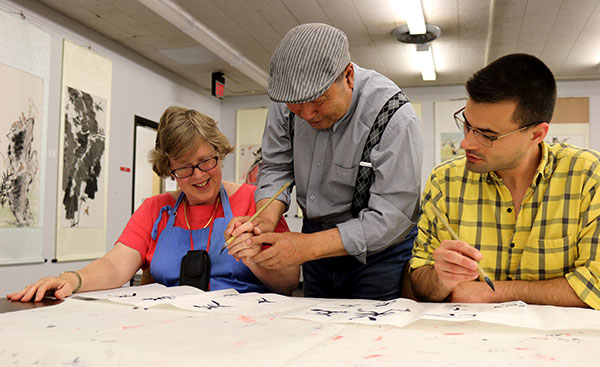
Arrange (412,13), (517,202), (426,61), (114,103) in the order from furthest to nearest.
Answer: (426,61) < (114,103) < (412,13) < (517,202)

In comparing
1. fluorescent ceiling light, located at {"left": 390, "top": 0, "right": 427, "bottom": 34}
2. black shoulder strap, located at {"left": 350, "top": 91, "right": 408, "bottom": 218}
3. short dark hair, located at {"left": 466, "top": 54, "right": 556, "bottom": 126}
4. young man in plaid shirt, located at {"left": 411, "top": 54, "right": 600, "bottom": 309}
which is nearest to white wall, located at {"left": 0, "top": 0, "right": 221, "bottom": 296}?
fluorescent ceiling light, located at {"left": 390, "top": 0, "right": 427, "bottom": 34}

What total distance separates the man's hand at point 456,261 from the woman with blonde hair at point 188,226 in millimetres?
542

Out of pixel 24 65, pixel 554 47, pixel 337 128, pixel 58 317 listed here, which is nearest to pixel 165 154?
pixel 337 128

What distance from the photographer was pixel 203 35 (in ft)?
14.4

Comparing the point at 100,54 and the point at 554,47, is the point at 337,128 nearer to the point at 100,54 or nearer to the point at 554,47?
the point at 100,54

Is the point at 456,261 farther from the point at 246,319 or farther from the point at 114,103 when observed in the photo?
the point at 114,103

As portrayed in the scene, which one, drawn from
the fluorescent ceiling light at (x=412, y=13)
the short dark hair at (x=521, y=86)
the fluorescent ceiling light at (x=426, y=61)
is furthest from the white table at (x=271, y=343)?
the fluorescent ceiling light at (x=426, y=61)

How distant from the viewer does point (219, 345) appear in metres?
0.78

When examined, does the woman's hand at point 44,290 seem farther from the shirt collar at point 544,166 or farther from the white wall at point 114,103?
the white wall at point 114,103

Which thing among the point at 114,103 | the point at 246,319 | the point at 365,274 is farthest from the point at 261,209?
the point at 114,103

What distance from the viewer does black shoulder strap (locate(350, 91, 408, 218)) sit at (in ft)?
4.90

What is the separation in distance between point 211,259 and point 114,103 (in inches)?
140

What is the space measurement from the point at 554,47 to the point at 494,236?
13.3ft

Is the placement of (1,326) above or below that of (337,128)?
below
